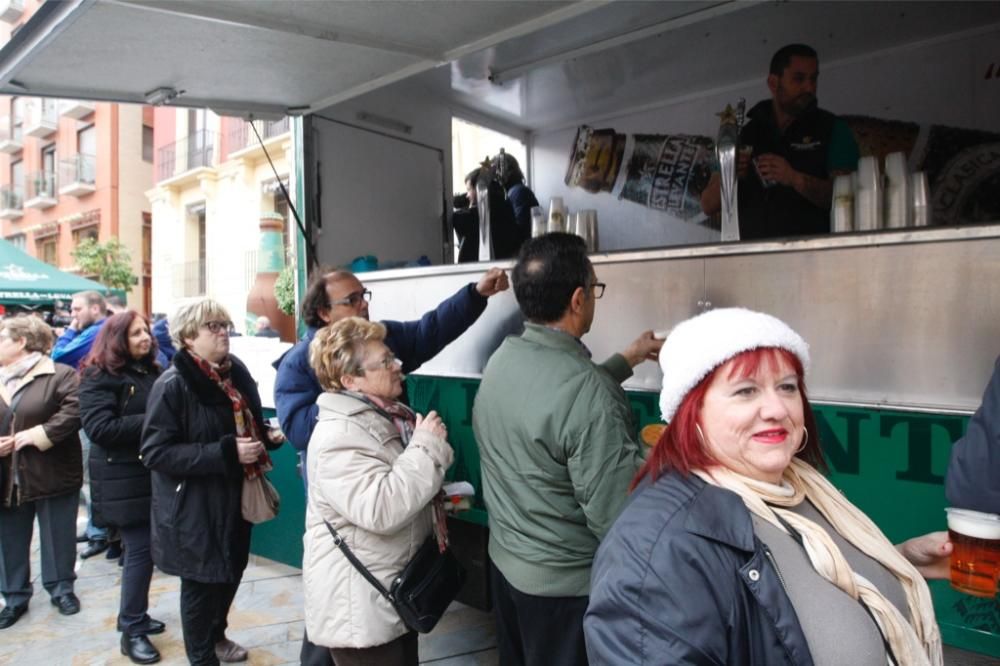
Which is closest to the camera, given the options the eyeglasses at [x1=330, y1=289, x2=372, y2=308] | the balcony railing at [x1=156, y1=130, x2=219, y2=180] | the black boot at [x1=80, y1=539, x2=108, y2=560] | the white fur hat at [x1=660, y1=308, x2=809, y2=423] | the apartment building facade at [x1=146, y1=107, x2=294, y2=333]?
the white fur hat at [x1=660, y1=308, x2=809, y2=423]

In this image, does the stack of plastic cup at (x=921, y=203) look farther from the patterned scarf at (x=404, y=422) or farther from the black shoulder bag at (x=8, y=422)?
the black shoulder bag at (x=8, y=422)

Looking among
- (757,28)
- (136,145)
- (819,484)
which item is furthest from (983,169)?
(136,145)

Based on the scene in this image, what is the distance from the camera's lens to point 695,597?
1.05 m

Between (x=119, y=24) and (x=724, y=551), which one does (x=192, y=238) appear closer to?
(x=119, y=24)

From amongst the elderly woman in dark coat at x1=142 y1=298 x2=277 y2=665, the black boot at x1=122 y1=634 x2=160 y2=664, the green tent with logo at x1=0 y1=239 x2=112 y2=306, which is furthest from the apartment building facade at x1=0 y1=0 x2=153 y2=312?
the elderly woman in dark coat at x1=142 y1=298 x2=277 y2=665

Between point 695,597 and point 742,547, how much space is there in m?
0.11

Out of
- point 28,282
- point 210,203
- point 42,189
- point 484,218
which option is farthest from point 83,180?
point 484,218

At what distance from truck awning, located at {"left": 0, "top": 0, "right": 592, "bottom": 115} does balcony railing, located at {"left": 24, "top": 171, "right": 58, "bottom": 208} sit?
32.1 metres

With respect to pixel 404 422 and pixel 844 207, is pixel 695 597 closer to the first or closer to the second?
pixel 404 422

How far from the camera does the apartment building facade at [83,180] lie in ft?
89.9

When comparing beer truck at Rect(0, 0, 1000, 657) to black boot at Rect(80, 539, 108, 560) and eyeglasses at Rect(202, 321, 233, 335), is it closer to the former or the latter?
eyeglasses at Rect(202, 321, 233, 335)

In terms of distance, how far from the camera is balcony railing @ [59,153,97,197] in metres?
27.8

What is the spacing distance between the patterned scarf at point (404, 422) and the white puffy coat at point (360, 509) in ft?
0.12

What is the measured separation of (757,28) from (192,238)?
963 inches
